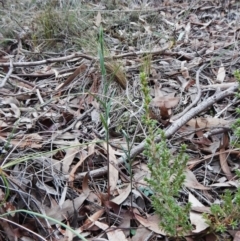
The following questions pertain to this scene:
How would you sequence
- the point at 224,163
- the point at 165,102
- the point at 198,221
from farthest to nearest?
1. the point at 165,102
2. the point at 224,163
3. the point at 198,221

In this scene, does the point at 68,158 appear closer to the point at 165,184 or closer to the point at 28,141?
the point at 28,141

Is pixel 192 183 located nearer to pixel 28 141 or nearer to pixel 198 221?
pixel 198 221

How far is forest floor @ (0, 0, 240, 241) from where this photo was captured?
123 centimetres

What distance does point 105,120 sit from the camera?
1312mm

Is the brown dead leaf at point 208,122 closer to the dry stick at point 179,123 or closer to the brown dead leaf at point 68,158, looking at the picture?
the dry stick at point 179,123

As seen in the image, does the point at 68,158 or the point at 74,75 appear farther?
the point at 74,75

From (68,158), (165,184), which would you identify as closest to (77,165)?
(68,158)

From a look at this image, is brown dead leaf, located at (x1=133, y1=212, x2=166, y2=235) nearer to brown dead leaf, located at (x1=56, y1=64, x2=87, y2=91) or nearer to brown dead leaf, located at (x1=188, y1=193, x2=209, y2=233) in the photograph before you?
brown dead leaf, located at (x1=188, y1=193, x2=209, y2=233)

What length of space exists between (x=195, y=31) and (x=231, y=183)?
1.66 m

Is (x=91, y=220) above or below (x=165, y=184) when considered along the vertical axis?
below

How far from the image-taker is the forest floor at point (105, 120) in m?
1.23

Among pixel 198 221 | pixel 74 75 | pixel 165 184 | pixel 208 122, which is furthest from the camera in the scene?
pixel 74 75

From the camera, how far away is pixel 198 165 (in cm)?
143

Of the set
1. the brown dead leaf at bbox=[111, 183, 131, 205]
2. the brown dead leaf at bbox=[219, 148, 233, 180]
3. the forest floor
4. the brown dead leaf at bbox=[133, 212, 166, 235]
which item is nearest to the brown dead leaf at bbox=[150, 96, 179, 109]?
the forest floor
